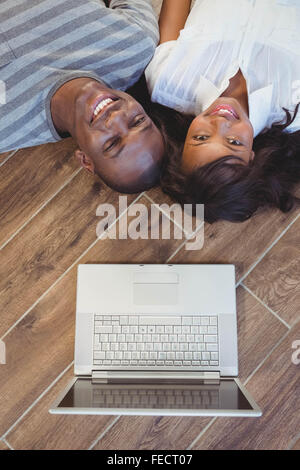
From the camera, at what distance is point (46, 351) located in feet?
3.29

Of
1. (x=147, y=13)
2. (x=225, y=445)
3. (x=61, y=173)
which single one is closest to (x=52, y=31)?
(x=147, y=13)

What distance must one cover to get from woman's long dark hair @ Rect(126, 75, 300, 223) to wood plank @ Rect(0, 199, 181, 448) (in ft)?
0.59

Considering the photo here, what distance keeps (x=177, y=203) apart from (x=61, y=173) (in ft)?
1.08

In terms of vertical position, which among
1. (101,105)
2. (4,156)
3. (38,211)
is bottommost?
(38,211)

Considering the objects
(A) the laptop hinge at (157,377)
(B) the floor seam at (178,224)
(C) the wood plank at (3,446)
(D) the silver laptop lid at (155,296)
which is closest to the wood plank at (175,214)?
(B) the floor seam at (178,224)

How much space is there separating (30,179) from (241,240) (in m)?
0.59

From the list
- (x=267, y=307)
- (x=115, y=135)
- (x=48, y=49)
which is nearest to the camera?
(x=115, y=135)

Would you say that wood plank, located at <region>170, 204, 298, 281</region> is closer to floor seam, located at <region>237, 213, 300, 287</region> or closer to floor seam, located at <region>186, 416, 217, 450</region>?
floor seam, located at <region>237, 213, 300, 287</region>

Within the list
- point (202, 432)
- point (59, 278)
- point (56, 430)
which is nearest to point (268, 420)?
point (202, 432)

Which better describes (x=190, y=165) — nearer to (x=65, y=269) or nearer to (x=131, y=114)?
(x=131, y=114)

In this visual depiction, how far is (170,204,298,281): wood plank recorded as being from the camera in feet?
3.33

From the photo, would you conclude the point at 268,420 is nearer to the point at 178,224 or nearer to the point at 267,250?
the point at 267,250

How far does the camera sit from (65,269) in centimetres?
103

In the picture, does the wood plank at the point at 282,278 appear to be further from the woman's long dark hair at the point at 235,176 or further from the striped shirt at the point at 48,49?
the striped shirt at the point at 48,49
